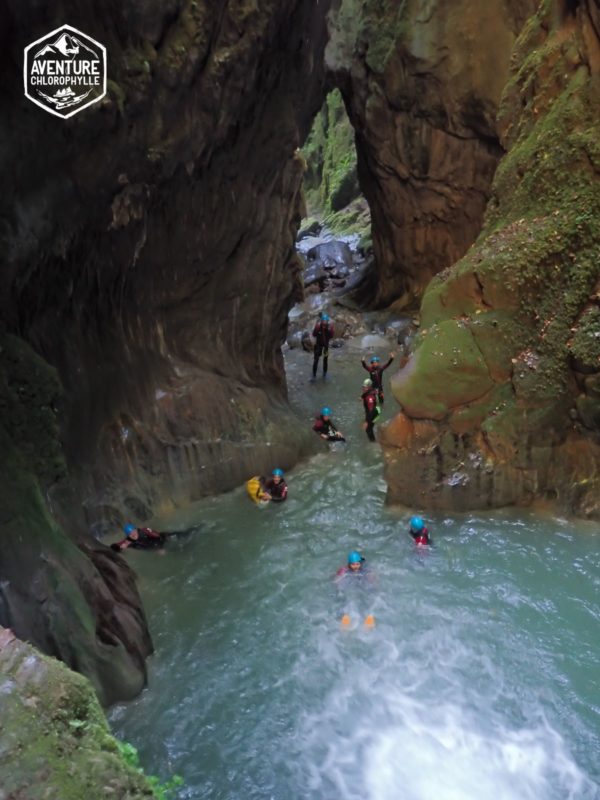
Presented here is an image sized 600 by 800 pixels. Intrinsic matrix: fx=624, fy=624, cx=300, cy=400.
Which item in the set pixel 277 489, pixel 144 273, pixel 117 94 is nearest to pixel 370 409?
pixel 277 489

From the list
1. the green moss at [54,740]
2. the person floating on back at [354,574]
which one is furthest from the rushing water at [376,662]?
the green moss at [54,740]

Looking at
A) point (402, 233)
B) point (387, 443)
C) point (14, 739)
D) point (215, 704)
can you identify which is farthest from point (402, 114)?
point (14, 739)

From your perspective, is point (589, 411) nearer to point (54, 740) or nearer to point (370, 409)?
point (370, 409)

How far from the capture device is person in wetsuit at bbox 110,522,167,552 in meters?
8.96

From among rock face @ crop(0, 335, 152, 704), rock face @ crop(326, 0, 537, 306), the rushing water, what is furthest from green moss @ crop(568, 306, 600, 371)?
rock face @ crop(326, 0, 537, 306)

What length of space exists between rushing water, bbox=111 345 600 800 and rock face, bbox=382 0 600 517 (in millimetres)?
697

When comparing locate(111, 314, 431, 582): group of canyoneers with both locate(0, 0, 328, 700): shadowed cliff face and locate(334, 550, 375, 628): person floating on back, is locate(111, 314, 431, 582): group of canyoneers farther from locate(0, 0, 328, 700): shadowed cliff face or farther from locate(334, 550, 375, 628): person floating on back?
locate(0, 0, 328, 700): shadowed cliff face

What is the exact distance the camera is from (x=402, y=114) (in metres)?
19.7

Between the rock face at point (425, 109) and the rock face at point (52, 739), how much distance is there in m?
18.4

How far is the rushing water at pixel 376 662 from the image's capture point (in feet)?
18.5

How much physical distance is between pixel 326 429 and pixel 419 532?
187 inches

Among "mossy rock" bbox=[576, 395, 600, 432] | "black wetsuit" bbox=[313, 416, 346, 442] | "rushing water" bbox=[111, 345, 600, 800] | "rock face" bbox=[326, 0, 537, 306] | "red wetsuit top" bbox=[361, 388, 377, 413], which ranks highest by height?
"rock face" bbox=[326, 0, 537, 306]

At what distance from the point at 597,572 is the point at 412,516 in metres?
2.66

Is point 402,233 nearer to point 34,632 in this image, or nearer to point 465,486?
point 465,486
